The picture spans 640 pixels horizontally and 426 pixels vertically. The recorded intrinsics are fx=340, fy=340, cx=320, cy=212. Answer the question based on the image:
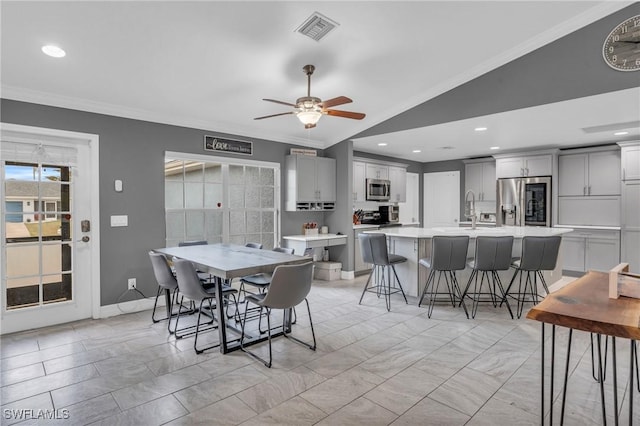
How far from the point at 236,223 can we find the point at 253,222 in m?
0.30

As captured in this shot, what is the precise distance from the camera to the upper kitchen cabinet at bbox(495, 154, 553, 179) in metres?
6.08

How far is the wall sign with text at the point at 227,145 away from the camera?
16.0 ft

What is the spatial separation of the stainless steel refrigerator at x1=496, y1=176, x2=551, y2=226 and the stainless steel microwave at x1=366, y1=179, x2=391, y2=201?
2106 millimetres

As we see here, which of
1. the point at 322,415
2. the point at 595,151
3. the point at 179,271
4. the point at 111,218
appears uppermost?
the point at 595,151

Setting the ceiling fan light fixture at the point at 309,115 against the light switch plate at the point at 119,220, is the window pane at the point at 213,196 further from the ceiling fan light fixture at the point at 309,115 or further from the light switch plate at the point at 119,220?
the ceiling fan light fixture at the point at 309,115

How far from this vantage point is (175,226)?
4.65 meters

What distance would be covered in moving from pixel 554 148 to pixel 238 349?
619 centimetres

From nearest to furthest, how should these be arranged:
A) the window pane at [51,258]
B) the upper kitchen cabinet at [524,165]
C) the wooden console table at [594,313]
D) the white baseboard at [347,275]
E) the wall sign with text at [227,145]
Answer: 1. the wooden console table at [594,313]
2. the window pane at [51,258]
3. the wall sign with text at [227,145]
4. the white baseboard at [347,275]
5. the upper kitchen cabinet at [524,165]

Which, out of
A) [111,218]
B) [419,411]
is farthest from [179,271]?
[419,411]

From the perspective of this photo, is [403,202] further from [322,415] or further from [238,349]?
[322,415]

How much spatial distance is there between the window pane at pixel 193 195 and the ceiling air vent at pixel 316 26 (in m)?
2.70

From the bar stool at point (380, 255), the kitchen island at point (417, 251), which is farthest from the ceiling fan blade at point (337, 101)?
the kitchen island at point (417, 251)

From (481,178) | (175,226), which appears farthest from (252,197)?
(481,178)

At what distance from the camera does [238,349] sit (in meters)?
3.04
